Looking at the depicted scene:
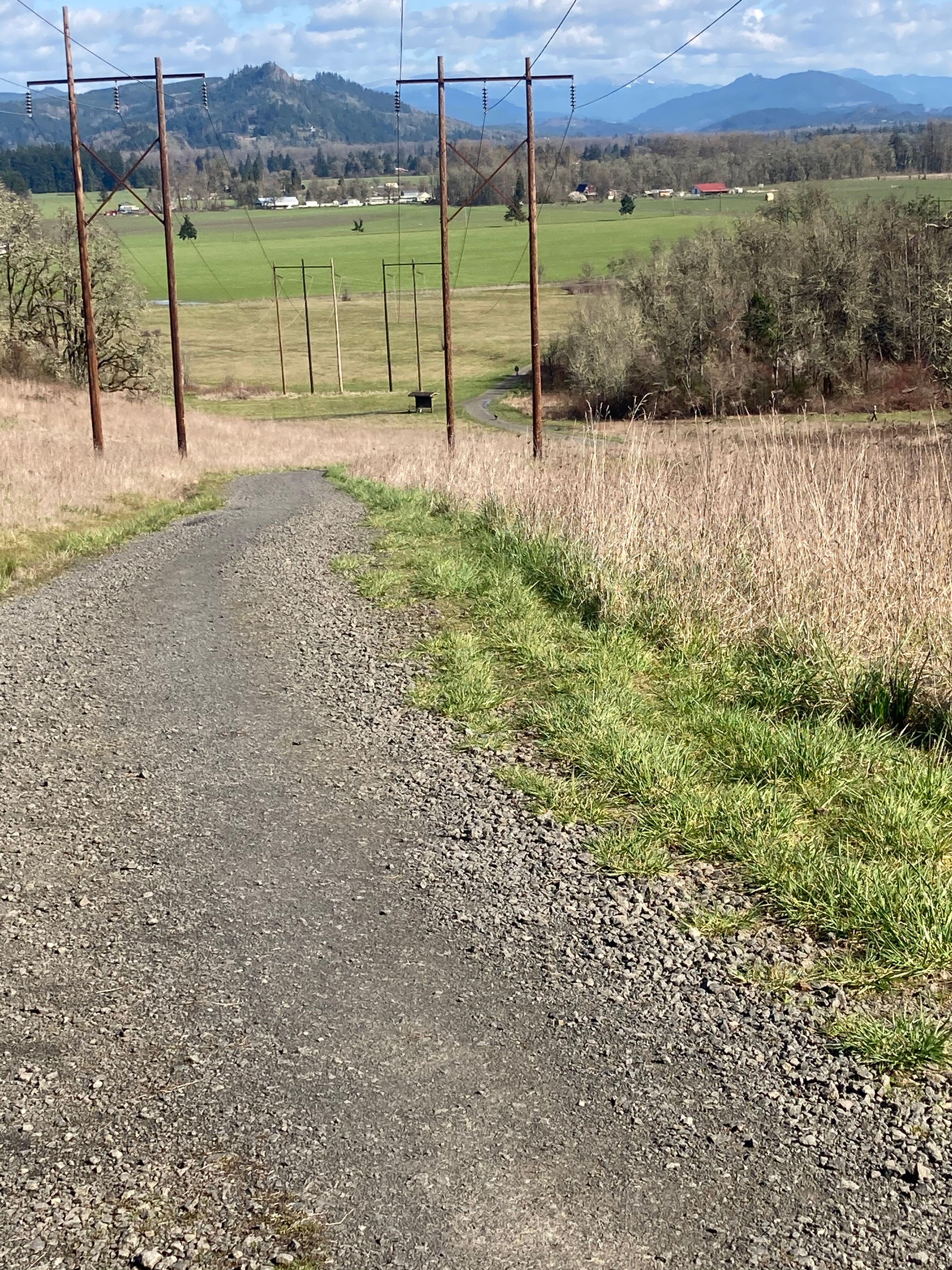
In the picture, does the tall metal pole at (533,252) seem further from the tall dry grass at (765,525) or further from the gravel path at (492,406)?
the gravel path at (492,406)

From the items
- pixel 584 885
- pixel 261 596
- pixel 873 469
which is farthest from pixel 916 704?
pixel 261 596

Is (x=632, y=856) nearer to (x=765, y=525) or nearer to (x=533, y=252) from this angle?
(x=765, y=525)

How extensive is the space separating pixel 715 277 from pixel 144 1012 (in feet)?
255

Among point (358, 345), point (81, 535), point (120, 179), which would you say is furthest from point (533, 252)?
point (358, 345)

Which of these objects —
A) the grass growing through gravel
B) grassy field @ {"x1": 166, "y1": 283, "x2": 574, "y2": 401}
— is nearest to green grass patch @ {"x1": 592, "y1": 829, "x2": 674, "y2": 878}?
the grass growing through gravel

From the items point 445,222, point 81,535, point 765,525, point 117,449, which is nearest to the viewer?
point 765,525

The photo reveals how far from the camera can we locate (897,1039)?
362 centimetres

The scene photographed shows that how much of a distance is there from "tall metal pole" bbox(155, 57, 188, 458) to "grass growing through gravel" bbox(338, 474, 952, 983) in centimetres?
2170

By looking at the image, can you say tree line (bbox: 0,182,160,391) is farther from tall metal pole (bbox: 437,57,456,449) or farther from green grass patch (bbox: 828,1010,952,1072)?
green grass patch (bbox: 828,1010,952,1072)

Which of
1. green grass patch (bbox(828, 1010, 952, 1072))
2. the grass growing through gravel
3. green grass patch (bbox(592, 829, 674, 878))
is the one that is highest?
the grass growing through gravel

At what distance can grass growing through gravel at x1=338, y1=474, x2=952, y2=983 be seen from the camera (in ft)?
14.5

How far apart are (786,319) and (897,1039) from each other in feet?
242

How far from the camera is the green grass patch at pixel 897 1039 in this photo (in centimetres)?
354

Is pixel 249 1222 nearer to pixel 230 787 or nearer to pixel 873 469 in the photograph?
pixel 230 787
